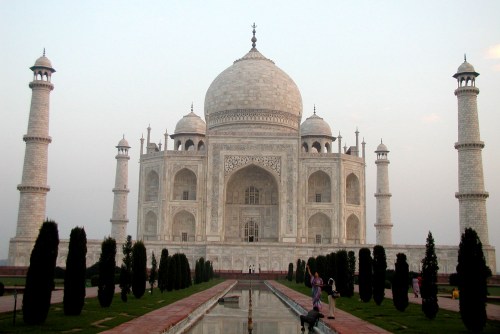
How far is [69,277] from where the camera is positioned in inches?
362

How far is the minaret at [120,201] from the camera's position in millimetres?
31533

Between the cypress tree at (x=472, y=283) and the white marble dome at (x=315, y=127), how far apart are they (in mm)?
25498

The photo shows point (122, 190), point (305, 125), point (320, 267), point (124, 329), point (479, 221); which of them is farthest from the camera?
point (305, 125)

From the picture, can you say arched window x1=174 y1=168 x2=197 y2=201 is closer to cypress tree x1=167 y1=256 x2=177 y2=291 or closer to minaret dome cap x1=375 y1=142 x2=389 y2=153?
minaret dome cap x1=375 y1=142 x2=389 y2=153

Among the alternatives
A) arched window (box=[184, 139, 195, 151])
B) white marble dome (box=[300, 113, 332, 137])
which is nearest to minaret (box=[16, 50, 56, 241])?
arched window (box=[184, 139, 195, 151])

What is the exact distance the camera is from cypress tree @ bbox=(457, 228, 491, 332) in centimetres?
749

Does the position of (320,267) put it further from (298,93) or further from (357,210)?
(298,93)

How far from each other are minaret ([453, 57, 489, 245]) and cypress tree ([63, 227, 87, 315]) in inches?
714

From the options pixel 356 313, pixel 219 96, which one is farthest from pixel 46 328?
pixel 219 96

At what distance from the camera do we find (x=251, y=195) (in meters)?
31.2

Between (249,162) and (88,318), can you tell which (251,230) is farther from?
(88,318)

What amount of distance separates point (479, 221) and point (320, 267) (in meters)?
11.0

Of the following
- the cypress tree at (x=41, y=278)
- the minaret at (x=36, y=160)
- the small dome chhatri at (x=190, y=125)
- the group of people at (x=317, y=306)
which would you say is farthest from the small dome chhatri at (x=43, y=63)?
the group of people at (x=317, y=306)

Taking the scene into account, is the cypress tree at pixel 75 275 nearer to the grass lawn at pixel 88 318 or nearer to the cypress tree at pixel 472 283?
the grass lawn at pixel 88 318
